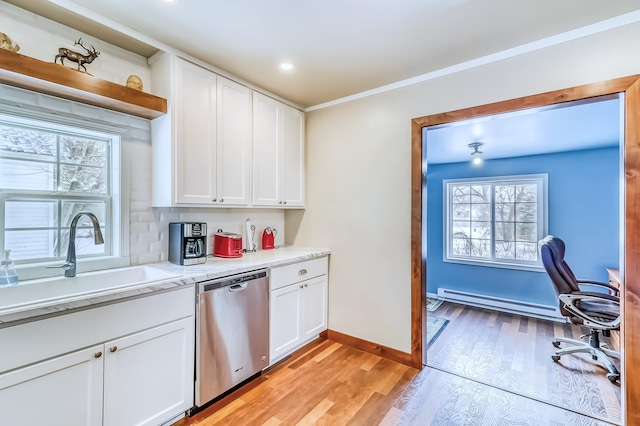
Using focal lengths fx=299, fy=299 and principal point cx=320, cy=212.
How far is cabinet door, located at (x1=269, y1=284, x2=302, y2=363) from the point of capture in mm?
2420

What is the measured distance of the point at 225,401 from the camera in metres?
2.03

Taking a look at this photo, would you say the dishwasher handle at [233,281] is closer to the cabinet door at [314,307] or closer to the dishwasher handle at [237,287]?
the dishwasher handle at [237,287]

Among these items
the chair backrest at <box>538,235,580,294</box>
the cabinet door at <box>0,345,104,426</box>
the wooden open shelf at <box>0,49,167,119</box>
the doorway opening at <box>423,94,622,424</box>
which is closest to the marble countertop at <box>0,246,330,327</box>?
the cabinet door at <box>0,345,104,426</box>

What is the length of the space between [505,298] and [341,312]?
2785 mm

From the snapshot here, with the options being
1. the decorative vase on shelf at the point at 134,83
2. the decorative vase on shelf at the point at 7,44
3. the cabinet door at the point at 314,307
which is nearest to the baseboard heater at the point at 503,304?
the cabinet door at the point at 314,307

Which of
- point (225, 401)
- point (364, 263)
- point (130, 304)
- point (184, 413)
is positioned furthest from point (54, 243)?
point (364, 263)

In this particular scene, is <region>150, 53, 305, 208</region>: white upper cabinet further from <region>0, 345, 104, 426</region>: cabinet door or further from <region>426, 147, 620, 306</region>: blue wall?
<region>426, 147, 620, 306</region>: blue wall

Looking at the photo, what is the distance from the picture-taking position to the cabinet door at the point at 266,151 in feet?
8.80

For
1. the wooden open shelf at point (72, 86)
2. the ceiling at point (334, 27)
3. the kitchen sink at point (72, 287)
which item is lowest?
the kitchen sink at point (72, 287)

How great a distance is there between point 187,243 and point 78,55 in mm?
1306

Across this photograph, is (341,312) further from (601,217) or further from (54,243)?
(601,217)

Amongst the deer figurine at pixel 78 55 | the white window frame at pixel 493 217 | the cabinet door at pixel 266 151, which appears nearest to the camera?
the deer figurine at pixel 78 55

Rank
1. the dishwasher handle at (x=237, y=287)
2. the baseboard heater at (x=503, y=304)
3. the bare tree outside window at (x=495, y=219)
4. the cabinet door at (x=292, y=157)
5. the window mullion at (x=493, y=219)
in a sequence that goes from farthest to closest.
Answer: the window mullion at (x=493, y=219) → the bare tree outside window at (x=495, y=219) → the baseboard heater at (x=503, y=304) → the cabinet door at (x=292, y=157) → the dishwasher handle at (x=237, y=287)

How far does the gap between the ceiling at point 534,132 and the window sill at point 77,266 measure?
2.52 m
